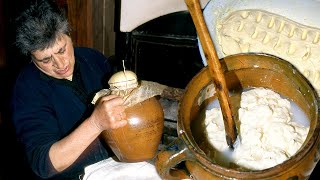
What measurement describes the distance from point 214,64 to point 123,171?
34.4 inches

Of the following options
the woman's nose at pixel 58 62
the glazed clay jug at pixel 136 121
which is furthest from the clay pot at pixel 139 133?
the woman's nose at pixel 58 62

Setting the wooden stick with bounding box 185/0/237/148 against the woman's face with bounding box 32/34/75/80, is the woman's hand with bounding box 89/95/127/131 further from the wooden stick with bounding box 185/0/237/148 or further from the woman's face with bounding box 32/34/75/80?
the woman's face with bounding box 32/34/75/80

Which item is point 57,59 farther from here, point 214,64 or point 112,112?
point 214,64

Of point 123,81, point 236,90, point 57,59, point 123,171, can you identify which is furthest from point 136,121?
point 57,59

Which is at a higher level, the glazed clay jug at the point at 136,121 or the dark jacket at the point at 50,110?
the glazed clay jug at the point at 136,121

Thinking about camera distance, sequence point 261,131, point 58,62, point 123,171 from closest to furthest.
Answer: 1. point 261,131
2. point 123,171
3. point 58,62

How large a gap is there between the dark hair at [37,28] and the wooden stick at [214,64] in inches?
52.5

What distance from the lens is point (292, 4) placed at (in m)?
1.65

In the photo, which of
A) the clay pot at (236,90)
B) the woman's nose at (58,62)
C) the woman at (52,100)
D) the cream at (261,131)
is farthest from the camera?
the woman's nose at (58,62)

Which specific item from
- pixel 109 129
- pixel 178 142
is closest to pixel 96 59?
pixel 109 129

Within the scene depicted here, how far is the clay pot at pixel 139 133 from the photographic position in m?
1.56

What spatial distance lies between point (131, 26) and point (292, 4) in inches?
94.9

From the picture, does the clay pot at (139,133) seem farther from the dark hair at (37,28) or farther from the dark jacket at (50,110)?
the dark hair at (37,28)

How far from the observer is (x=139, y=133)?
1569 millimetres
